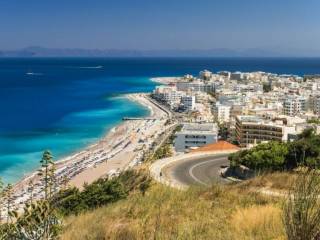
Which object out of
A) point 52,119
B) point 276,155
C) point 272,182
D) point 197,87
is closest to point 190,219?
point 272,182

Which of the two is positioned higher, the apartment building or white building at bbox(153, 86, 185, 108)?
the apartment building

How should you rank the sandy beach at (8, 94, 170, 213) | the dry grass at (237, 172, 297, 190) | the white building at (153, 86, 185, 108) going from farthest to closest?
the white building at (153, 86, 185, 108) → the sandy beach at (8, 94, 170, 213) → the dry grass at (237, 172, 297, 190)

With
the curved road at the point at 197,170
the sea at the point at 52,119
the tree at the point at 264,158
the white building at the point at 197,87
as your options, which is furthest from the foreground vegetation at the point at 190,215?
the white building at the point at 197,87

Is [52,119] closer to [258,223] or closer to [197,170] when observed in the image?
[197,170]

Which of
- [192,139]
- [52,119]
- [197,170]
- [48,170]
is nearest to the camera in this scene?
[48,170]

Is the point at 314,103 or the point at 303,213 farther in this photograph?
the point at 314,103

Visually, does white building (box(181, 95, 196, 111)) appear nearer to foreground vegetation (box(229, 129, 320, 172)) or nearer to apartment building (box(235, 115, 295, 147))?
apartment building (box(235, 115, 295, 147))

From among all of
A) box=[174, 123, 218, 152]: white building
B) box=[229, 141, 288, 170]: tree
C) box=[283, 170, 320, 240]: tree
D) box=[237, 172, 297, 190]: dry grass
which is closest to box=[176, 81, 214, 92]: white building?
box=[174, 123, 218, 152]: white building
